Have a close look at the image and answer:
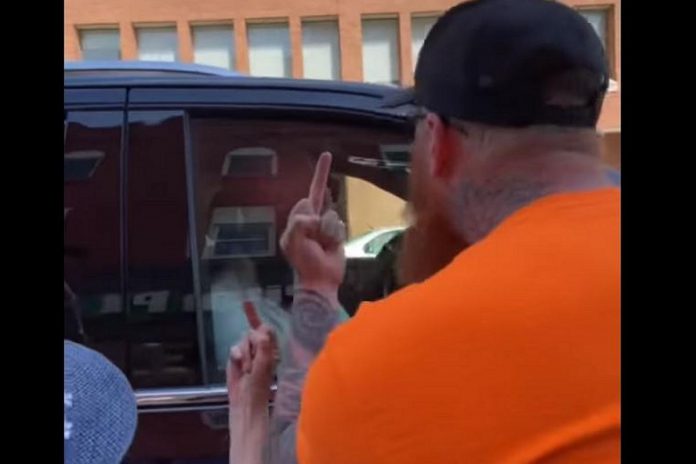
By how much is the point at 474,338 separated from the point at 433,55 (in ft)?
1.38

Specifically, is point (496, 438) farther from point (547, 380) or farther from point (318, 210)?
point (318, 210)

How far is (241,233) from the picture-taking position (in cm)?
238

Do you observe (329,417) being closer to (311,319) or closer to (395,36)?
(311,319)

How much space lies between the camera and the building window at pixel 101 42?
1392 centimetres

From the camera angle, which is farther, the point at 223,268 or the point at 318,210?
the point at 223,268

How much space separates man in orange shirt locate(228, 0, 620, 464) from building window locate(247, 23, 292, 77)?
1271 cm

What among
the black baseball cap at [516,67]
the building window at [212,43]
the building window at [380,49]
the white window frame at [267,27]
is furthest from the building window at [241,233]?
the building window at [212,43]

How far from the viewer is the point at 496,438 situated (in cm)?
95

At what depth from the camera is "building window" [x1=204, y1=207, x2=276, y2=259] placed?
2.36m

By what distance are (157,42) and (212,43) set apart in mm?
818

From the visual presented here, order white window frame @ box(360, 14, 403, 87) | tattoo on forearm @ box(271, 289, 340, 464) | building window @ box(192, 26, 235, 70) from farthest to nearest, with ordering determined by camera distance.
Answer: building window @ box(192, 26, 235, 70)
white window frame @ box(360, 14, 403, 87)
tattoo on forearm @ box(271, 289, 340, 464)

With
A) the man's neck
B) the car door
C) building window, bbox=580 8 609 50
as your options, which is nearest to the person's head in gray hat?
the man's neck

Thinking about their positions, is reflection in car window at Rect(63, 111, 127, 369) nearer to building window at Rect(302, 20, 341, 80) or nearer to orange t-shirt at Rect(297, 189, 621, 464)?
orange t-shirt at Rect(297, 189, 621, 464)
